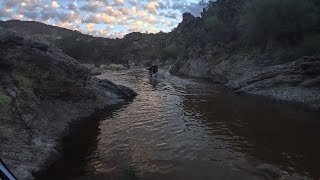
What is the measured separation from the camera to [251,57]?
6181 centimetres

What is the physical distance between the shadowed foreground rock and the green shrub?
3214cm

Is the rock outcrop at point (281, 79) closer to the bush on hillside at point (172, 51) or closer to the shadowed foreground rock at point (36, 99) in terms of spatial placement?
the shadowed foreground rock at point (36, 99)

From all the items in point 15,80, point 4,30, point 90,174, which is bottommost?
point 90,174

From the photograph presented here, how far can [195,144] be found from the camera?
22.4 m

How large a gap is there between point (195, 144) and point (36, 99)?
11111 mm

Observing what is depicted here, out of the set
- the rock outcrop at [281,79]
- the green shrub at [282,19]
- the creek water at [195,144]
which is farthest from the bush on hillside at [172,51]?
the creek water at [195,144]

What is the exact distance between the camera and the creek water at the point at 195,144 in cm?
1761

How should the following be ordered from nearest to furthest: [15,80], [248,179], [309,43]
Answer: [248,179] < [15,80] < [309,43]

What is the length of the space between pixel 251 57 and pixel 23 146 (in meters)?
50.3

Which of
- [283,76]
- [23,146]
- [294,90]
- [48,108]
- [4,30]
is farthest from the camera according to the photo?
[283,76]

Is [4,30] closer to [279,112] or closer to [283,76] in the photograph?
[279,112]

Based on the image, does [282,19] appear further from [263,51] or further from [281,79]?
[281,79]

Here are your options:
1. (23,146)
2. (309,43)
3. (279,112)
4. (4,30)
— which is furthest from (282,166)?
(309,43)

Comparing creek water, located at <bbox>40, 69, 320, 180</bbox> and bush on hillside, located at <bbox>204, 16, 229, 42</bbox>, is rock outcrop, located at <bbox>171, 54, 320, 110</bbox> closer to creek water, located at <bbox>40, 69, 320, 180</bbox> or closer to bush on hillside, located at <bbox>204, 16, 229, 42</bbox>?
creek water, located at <bbox>40, 69, 320, 180</bbox>
